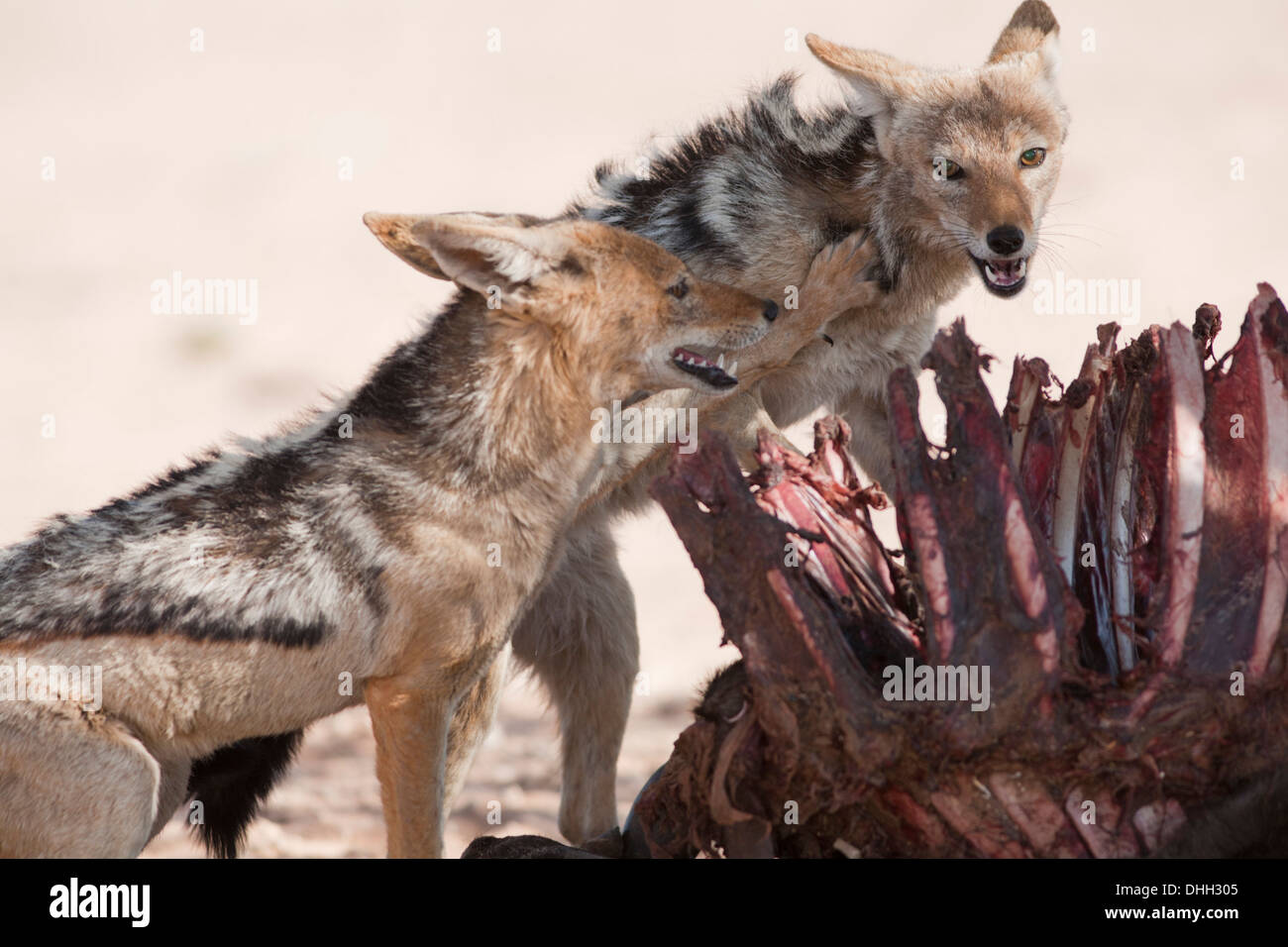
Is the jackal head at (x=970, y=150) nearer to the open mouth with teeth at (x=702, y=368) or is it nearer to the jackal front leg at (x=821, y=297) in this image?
the jackal front leg at (x=821, y=297)

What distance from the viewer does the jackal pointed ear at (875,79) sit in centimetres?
768

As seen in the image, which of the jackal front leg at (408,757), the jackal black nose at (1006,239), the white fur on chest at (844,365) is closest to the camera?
the jackal front leg at (408,757)

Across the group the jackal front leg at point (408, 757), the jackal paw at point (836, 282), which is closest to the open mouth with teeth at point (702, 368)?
the jackal paw at point (836, 282)

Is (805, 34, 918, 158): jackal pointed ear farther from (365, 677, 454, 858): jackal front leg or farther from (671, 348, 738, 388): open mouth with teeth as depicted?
(365, 677, 454, 858): jackal front leg

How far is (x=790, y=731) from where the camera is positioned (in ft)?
15.6

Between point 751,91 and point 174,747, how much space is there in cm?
494

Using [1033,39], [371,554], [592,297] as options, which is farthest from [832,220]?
[371,554]

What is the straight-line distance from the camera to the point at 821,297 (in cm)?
759

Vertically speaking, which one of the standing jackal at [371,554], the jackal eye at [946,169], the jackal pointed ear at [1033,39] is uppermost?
the jackal pointed ear at [1033,39]

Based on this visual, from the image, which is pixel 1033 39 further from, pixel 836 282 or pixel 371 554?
pixel 371 554

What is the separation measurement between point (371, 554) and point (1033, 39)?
478cm

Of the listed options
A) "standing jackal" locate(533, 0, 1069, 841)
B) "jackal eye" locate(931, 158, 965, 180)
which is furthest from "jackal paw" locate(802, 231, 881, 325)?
"jackal eye" locate(931, 158, 965, 180)

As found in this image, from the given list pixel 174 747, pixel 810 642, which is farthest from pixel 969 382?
pixel 174 747

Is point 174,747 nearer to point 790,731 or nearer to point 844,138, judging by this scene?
point 790,731
